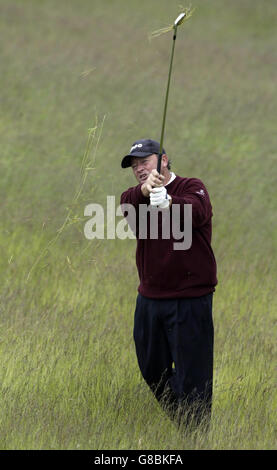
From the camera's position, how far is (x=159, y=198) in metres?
4.45

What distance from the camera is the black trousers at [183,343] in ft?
16.2

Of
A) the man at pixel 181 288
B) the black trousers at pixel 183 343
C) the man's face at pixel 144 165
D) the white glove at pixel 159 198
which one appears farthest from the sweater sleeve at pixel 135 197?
the black trousers at pixel 183 343

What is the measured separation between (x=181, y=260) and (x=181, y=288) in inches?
6.5

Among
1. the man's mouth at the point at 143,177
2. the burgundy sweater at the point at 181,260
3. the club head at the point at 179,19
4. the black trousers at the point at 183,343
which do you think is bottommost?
the black trousers at the point at 183,343

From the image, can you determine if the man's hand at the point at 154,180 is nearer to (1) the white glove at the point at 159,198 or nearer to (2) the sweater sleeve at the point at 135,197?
(1) the white glove at the point at 159,198

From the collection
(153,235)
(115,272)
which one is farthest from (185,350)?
(115,272)

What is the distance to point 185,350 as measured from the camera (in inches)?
195

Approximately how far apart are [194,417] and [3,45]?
1397 cm

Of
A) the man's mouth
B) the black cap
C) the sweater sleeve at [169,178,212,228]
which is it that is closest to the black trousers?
the sweater sleeve at [169,178,212,228]

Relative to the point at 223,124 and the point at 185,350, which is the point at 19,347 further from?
the point at 223,124

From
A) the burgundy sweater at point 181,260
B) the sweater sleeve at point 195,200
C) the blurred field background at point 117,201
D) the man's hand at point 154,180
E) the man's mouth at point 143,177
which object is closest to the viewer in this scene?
the man's hand at point 154,180

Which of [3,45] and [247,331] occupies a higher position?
[3,45]

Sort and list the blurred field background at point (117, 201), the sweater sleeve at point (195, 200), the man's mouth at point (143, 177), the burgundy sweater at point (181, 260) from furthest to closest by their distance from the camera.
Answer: the blurred field background at point (117, 201) → the man's mouth at point (143, 177) → the burgundy sweater at point (181, 260) → the sweater sleeve at point (195, 200)

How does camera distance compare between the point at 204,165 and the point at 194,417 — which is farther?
the point at 204,165
